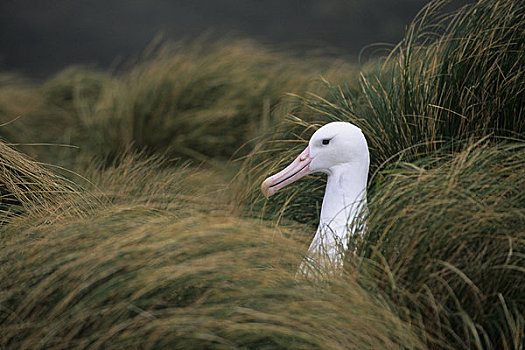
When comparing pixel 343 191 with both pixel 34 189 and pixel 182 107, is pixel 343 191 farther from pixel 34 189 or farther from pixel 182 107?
pixel 182 107

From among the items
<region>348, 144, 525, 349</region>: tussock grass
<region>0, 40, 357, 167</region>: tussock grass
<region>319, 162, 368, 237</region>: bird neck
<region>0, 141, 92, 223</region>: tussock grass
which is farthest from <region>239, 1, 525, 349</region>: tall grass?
<region>0, 40, 357, 167</region>: tussock grass

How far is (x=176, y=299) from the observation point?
5.51ft

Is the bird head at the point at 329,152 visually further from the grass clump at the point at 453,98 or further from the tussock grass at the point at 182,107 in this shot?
the tussock grass at the point at 182,107

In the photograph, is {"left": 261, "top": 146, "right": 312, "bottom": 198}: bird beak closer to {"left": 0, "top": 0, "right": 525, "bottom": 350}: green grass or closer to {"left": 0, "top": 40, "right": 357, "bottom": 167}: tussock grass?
{"left": 0, "top": 0, "right": 525, "bottom": 350}: green grass

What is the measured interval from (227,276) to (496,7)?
1835 mm

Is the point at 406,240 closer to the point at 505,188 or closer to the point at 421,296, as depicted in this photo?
the point at 421,296

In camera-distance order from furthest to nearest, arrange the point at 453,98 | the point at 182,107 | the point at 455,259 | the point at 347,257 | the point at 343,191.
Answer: the point at 182,107 < the point at 453,98 < the point at 343,191 < the point at 347,257 < the point at 455,259

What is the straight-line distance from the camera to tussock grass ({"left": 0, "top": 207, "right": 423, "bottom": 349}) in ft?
5.10

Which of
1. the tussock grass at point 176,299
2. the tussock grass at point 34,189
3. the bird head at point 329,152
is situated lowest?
the tussock grass at point 34,189

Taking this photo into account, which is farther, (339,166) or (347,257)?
(339,166)

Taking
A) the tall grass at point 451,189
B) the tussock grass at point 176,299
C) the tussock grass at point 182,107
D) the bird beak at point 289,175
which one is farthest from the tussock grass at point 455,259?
the tussock grass at point 182,107

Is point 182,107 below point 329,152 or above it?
below

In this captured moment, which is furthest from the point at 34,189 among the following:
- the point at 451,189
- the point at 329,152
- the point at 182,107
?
the point at 182,107

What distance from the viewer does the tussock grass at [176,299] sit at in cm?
155
